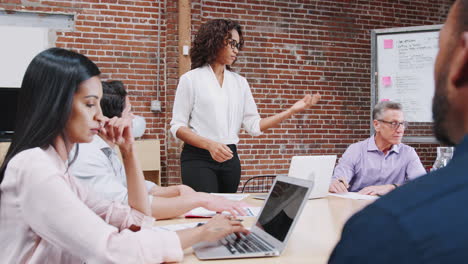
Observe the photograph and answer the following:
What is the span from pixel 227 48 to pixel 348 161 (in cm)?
110

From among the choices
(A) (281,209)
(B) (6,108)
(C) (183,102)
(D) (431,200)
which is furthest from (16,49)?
(D) (431,200)

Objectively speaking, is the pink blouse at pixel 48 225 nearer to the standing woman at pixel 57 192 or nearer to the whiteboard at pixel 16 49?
the standing woman at pixel 57 192

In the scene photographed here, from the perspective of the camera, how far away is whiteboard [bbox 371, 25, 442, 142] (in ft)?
15.3

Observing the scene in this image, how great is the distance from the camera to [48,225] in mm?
1014

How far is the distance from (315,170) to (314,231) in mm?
697

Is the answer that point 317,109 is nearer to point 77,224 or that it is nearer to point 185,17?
point 185,17

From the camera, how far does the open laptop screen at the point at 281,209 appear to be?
133 cm

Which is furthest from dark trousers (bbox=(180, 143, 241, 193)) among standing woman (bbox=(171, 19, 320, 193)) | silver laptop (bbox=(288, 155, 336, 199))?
silver laptop (bbox=(288, 155, 336, 199))

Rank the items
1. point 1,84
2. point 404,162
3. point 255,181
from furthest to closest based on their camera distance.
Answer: point 255,181
point 1,84
point 404,162

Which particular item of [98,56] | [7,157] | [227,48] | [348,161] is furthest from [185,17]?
[7,157]

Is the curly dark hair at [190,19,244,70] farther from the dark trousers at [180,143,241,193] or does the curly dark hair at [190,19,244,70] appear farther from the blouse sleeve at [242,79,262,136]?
the dark trousers at [180,143,241,193]

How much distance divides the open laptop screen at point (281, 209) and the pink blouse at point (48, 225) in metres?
0.41

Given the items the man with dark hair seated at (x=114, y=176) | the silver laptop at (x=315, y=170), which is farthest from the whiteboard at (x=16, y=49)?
the silver laptop at (x=315, y=170)

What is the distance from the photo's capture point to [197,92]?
106 inches
